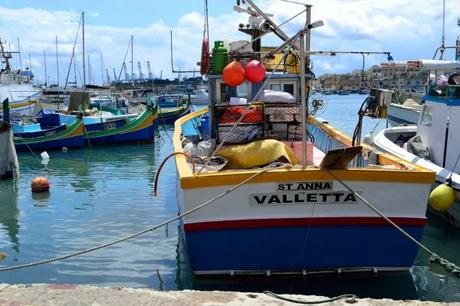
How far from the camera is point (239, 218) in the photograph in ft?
20.4

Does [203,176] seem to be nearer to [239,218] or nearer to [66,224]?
[239,218]

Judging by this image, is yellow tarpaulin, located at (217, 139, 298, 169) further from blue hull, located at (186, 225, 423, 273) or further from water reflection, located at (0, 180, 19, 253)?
water reflection, located at (0, 180, 19, 253)

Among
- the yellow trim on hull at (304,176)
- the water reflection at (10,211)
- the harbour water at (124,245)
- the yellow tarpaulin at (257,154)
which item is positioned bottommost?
the water reflection at (10,211)

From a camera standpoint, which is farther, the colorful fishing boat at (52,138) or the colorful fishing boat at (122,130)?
the colorful fishing boat at (122,130)

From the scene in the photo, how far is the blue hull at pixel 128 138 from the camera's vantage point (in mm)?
26627

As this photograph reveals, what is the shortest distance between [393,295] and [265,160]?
2.36 metres

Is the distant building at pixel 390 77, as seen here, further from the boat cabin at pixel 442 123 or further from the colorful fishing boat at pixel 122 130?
the colorful fishing boat at pixel 122 130

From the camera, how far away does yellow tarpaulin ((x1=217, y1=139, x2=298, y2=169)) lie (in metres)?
6.91

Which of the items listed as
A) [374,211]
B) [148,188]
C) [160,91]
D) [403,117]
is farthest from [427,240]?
[160,91]

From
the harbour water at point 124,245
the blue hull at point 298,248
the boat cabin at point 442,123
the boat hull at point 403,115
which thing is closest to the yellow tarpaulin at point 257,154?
the blue hull at point 298,248

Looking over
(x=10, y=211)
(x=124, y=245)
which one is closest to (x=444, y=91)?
(x=124, y=245)

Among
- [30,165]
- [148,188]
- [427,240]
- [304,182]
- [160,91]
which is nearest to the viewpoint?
[304,182]

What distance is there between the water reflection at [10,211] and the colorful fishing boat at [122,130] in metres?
10.8

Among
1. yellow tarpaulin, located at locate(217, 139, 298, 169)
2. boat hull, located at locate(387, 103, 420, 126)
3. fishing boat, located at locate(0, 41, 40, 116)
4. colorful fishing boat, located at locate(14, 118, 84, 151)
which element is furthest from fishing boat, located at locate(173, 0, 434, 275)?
fishing boat, located at locate(0, 41, 40, 116)
